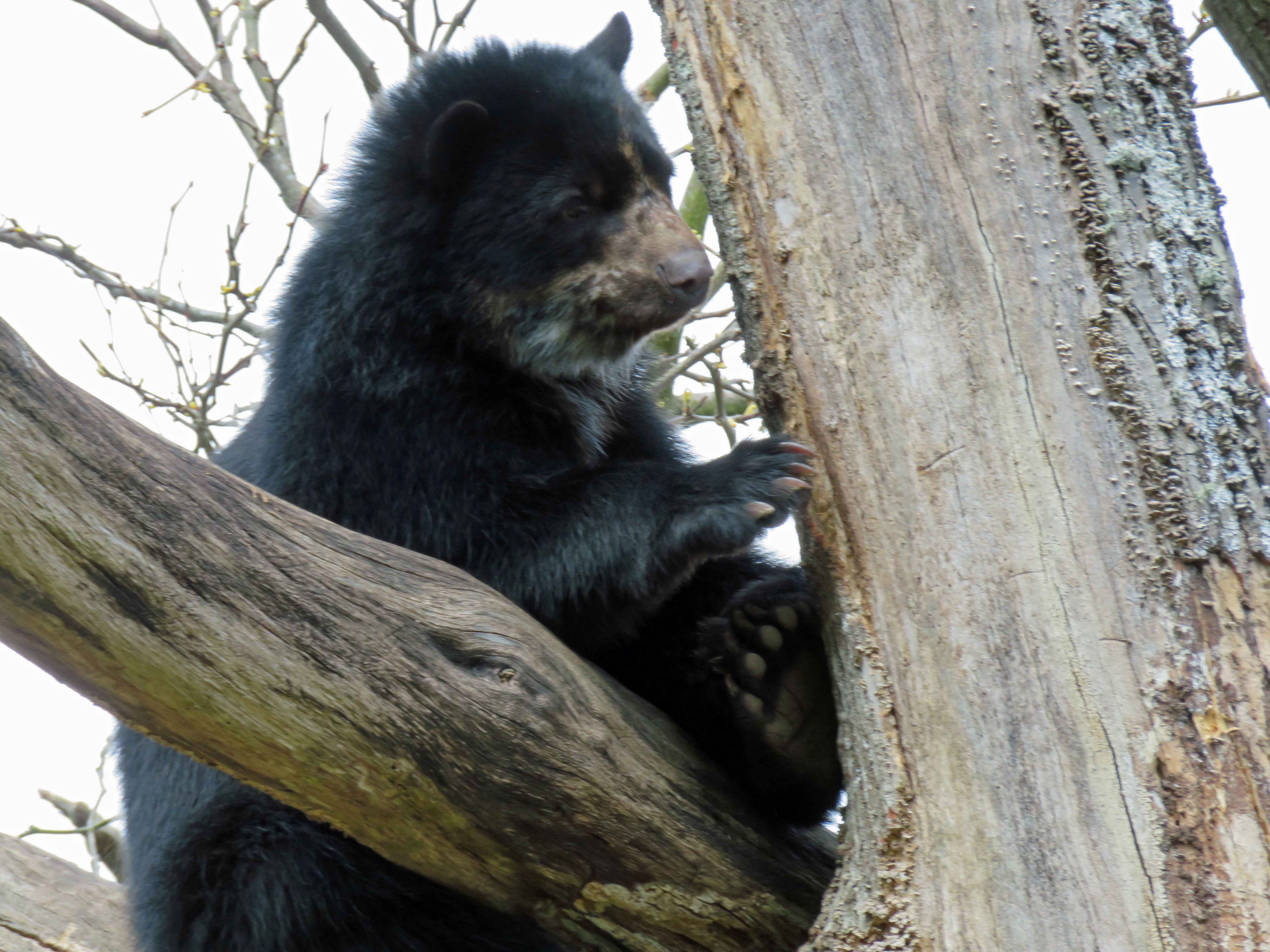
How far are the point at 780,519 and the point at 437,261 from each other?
1.44 m

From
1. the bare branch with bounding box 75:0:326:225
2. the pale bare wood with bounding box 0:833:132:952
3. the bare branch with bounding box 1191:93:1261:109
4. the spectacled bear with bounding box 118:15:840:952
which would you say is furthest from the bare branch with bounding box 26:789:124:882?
the bare branch with bounding box 1191:93:1261:109

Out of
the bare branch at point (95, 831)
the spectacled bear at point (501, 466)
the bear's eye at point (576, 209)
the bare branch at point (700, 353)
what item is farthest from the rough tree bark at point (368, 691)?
the bare branch at point (95, 831)

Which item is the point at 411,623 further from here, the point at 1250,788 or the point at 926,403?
the point at 1250,788

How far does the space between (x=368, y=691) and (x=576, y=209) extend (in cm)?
170

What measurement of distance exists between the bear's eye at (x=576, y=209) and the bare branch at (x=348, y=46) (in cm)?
267

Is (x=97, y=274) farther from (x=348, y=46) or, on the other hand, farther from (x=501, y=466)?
(x=501, y=466)

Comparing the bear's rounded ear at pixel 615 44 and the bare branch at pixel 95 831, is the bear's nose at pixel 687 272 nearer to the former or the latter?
the bear's rounded ear at pixel 615 44

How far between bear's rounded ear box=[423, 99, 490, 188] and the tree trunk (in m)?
0.99

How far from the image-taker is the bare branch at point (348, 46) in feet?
19.0

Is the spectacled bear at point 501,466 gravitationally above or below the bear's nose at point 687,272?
below

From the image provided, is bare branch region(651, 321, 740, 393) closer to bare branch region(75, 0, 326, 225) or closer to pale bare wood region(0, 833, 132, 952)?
bare branch region(75, 0, 326, 225)

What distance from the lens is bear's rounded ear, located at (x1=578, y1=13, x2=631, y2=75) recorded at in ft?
13.5

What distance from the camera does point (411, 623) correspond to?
2518mm

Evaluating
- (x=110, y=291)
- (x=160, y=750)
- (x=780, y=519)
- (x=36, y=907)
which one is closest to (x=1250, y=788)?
(x=780, y=519)
